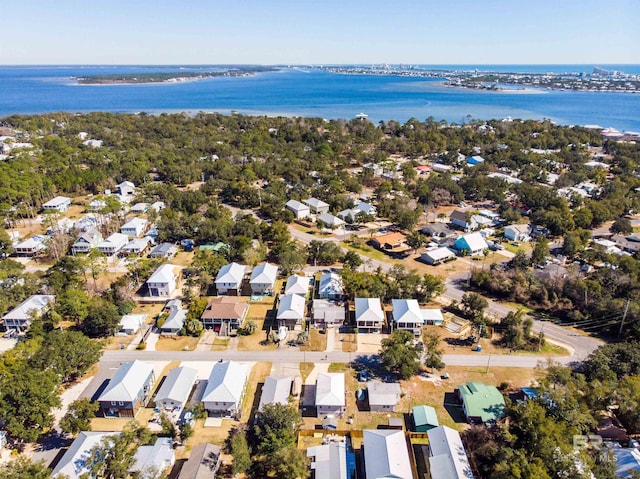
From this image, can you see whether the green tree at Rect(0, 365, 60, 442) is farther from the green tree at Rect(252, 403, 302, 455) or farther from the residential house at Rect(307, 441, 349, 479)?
the residential house at Rect(307, 441, 349, 479)

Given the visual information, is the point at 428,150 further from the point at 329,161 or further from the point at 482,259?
the point at 482,259

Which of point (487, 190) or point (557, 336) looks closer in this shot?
point (557, 336)

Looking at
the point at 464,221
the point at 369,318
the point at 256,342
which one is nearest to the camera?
the point at 256,342

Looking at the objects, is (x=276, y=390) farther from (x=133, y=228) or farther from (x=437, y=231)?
(x=133, y=228)

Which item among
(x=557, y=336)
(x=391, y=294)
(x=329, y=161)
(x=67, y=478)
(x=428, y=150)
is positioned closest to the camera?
(x=67, y=478)

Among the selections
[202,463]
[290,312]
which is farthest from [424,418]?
[290,312]

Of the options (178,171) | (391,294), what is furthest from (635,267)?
(178,171)

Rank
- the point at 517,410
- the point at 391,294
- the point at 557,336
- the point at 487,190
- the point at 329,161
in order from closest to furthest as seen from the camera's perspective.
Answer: the point at 517,410 → the point at 557,336 → the point at 391,294 → the point at 487,190 → the point at 329,161

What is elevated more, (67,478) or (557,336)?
(67,478)

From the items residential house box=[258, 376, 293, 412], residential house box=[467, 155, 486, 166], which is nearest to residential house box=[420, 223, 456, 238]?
residential house box=[258, 376, 293, 412]
